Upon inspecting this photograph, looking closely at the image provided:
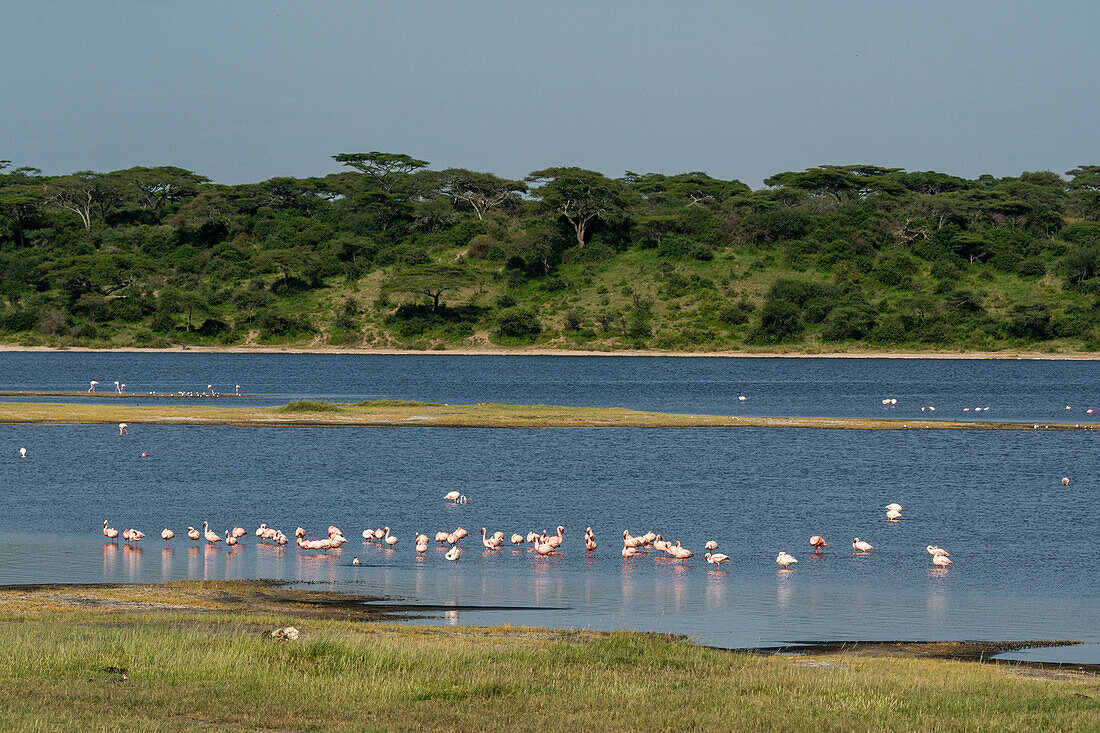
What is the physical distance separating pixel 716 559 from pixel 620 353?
10643 cm

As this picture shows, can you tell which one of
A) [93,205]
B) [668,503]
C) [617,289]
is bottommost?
[668,503]

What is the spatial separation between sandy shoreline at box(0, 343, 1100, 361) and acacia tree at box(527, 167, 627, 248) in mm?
18810

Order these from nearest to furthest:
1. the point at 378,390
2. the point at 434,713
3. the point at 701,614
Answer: the point at 434,713 < the point at 701,614 < the point at 378,390

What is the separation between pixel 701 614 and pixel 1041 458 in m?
32.8

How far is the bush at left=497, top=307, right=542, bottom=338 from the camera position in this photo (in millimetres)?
136000

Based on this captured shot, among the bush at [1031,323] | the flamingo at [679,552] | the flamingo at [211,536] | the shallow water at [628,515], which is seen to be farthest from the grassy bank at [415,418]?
the bush at [1031,323]

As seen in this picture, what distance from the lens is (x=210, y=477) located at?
1673 inches

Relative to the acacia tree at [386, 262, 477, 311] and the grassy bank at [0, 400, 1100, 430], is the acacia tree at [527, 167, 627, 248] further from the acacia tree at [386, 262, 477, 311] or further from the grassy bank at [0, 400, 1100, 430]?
the grassy bank at [0, 400, 1100, 430]

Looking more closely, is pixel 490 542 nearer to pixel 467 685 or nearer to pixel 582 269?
pixel 467 685

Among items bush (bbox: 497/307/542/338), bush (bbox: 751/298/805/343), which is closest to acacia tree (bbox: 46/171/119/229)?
bush (bbox: 497/307/542/338)

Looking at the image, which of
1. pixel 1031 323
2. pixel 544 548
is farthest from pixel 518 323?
pixel 544 548

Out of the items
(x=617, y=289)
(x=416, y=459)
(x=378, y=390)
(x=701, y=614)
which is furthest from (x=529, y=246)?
(x=701, y=614)

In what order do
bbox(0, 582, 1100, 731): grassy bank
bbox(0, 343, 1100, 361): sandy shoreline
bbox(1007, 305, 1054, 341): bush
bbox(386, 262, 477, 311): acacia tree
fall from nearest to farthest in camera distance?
bbox(0, 582, 1100, 731): grassy bank → bbox(1007, 305, 1054, 341): bush → bbox(0, 343, 1100, 361): sandy shoreline → bbox(386, 262, 477, 311): acacia tree

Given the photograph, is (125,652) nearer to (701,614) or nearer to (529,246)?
(701,614)
